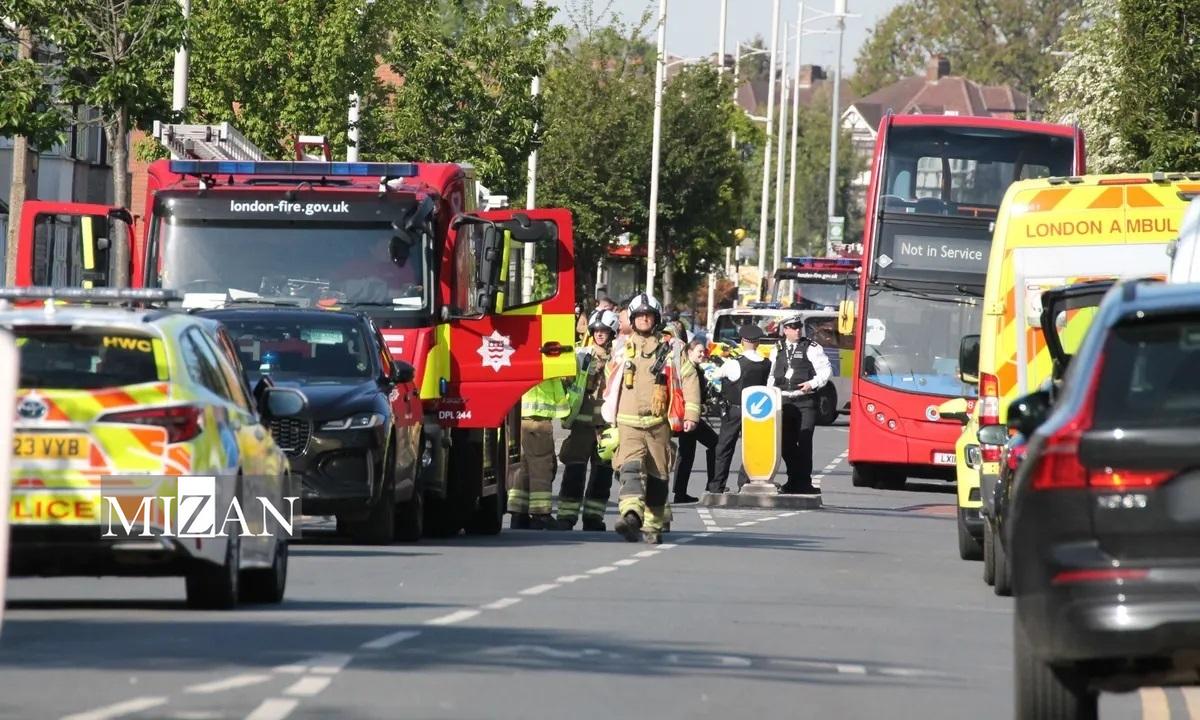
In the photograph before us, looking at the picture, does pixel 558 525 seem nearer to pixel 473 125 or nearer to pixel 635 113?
pixel 473 125

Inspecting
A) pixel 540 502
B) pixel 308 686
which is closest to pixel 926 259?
pixel 540 502

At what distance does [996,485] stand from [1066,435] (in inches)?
343

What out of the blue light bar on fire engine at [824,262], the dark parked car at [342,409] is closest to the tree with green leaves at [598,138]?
the blue light bar on fire engine at [824,262]

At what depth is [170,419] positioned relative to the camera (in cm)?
1238

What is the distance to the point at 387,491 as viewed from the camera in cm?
1923

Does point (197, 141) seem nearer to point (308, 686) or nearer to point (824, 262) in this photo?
point (308, 686)

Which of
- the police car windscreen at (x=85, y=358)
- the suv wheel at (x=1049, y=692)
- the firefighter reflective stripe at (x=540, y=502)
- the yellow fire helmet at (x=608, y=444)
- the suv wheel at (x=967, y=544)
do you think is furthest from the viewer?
the firefighter reflective stripe at (x=540, y=502)

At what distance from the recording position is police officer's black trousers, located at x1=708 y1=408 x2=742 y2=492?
30.1 meters

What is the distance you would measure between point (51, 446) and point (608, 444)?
10.2 m

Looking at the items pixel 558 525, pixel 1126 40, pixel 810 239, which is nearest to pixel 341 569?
pixel 558 525

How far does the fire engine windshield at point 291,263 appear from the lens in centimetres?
2059

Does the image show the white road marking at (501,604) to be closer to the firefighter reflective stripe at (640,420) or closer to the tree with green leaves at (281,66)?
the firefighter reflective stripe at (640,420)

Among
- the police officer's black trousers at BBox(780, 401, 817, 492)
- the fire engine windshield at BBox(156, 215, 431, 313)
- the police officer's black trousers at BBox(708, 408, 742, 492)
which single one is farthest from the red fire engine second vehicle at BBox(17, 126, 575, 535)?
the police officer's black trousers at BBox(708, 408, 742, 492)

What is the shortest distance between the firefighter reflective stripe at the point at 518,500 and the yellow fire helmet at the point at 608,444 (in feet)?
3.80
